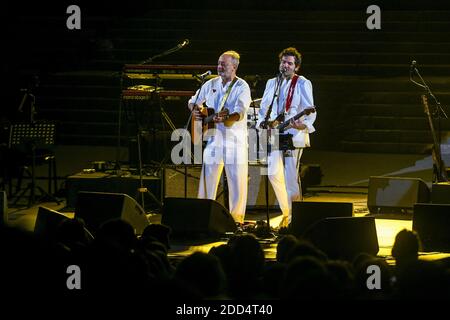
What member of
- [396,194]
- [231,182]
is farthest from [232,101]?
[396,194]

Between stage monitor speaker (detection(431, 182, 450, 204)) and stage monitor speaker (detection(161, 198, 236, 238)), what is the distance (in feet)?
7.74

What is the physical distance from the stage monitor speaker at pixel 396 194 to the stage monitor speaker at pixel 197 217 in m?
2.31

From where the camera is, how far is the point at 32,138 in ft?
39.8

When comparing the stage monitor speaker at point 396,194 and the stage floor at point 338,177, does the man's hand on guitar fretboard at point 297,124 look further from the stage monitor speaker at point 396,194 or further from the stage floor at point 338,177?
the stage monitor speaker at point 396,194

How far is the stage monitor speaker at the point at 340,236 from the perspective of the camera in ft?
26.3

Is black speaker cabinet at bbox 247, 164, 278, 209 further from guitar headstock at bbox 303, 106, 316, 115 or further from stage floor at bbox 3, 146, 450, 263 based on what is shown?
guitar headstock at bbox 303, 106, 316, 115

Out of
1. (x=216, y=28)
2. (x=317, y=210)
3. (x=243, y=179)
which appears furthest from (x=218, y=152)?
(x=216, y=28)

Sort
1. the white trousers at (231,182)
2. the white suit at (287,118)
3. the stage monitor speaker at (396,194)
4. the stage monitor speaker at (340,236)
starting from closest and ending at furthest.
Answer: the stage monitor speaker at (340,236) < the white suit at (287,118) < the white trousers at (231,182) < the stage monitor speaker at (396,194)

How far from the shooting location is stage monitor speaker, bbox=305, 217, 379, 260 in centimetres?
801

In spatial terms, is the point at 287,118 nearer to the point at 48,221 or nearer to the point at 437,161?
the point at 437,161

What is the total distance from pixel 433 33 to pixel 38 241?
14.3 meters

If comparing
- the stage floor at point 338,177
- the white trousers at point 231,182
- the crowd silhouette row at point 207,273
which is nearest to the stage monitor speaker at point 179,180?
the stage floor at point 338,177

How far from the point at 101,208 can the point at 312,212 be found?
76.6 inches

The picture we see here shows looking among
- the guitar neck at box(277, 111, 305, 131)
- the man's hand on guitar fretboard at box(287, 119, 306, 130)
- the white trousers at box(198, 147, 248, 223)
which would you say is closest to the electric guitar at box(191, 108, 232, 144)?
the white trousers at box(198, 147, 248, 223)
